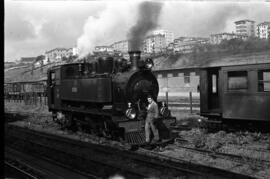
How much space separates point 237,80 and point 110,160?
5.48 metres

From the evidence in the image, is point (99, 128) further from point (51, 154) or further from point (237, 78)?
point (237, 78)

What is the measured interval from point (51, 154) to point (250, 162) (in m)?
6.01

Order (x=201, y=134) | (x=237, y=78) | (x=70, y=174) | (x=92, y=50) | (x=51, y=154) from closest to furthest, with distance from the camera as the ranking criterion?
1. (x=70, y=174)
2. (x=51, y=154)
3. (x=237, y=78)
4. (x=201, y=134)
5. (x=92, y=50)

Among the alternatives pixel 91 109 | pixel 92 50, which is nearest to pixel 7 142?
pixel 91 109

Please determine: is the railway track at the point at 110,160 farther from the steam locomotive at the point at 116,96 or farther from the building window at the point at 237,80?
the building window at the point at 237,80

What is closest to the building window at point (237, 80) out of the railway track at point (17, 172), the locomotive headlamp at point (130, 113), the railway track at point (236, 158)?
the railway track at point (236, 158)

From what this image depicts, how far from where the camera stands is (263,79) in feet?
36.2

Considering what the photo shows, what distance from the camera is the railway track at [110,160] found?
7.56 metres

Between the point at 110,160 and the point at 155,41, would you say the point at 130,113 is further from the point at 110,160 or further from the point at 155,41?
the point at 155,41

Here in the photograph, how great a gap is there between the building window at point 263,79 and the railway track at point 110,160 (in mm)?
4305

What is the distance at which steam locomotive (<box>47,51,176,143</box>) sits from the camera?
422 inches

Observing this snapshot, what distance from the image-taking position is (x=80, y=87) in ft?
42.9

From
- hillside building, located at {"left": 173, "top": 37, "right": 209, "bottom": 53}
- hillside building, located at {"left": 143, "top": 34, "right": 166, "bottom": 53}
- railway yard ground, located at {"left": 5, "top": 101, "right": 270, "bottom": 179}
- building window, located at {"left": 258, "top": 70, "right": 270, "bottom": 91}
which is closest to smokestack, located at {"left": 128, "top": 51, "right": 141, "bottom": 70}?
railway yard ground, located at {"left": 5, "top": 101, "right": 270, "bottom": 179}

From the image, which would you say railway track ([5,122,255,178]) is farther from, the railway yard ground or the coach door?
the coach door
